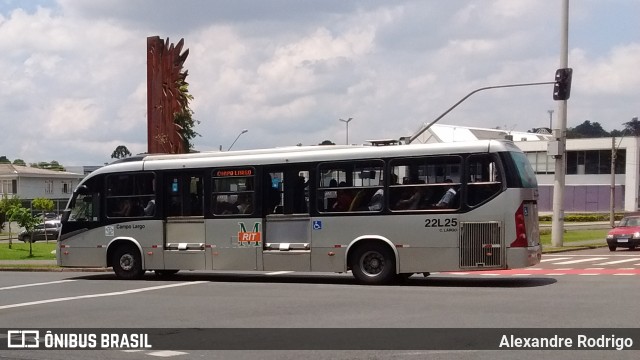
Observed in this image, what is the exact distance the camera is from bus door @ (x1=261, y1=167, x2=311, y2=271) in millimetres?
19686

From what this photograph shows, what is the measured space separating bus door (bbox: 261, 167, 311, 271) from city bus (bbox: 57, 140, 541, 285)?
1.0 inches

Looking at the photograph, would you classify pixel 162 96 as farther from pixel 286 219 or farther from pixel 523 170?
pixel 523 170

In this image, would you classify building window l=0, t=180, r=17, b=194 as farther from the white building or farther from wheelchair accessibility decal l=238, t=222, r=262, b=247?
wheelchair accessibility decal l=238, t=222, r=262, b=247

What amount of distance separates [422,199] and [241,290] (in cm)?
425

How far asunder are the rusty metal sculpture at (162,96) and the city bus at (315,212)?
14.9 meters

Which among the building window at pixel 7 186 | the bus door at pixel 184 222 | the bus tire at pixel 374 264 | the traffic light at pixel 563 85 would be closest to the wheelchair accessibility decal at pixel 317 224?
the bus tire at pixel 374 264

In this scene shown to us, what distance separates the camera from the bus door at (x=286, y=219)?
19.7m

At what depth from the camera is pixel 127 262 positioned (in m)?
22.2

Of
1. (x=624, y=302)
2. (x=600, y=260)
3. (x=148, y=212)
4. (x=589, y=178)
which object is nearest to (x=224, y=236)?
(x=148, y=212)

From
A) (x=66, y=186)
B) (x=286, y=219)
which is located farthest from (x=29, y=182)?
(x=286, y=219)

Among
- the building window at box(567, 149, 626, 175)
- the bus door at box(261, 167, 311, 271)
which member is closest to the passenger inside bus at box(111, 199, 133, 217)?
the bus door at box(261, 167, 311, 271)

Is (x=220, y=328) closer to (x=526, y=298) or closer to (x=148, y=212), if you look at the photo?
(x=526, y=298)

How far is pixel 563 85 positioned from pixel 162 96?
56.0 ft

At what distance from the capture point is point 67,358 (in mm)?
10250
